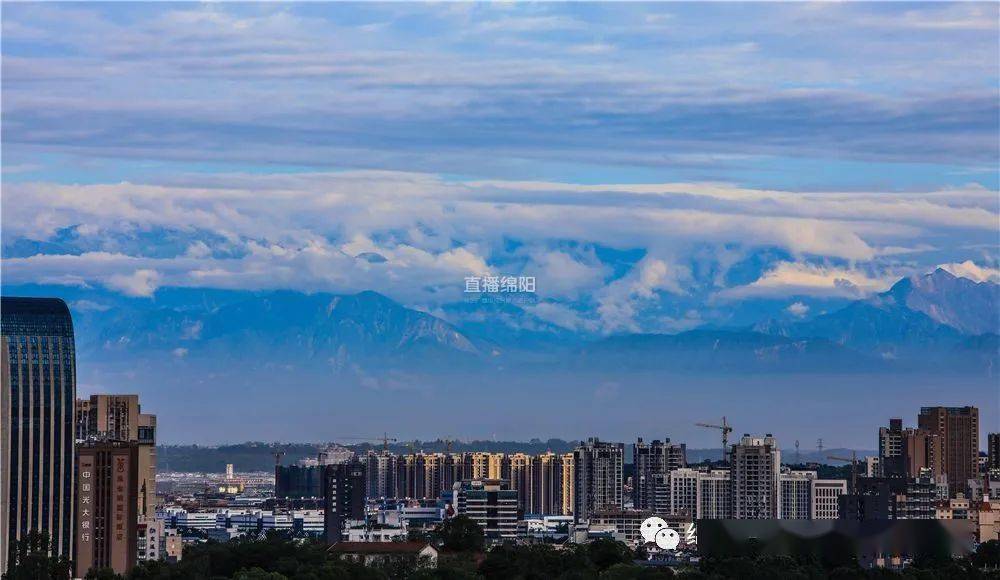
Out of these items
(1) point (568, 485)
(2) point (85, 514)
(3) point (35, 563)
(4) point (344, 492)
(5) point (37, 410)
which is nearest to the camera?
(3) point (35, 563)

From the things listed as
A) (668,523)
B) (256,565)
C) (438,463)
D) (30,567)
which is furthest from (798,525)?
(438,463)

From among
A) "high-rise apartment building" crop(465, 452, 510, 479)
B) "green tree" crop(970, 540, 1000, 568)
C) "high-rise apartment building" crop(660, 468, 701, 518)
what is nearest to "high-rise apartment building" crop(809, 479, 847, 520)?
"high-rise apartment building" crop(660, 468, 701, 518)

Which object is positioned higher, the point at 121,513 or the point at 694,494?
the point at 121,513

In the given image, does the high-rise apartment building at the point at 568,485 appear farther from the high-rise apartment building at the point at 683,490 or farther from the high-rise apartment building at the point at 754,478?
the high-rise apartment building at the point at 754,478

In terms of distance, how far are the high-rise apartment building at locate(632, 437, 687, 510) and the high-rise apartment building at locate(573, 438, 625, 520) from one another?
1.04 metres

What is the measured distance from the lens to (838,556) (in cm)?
4362

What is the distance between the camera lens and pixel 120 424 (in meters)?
74.7

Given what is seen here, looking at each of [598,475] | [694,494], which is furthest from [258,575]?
[598,475]

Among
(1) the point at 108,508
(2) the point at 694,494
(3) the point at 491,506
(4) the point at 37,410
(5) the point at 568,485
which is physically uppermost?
(4) the point at 37,410

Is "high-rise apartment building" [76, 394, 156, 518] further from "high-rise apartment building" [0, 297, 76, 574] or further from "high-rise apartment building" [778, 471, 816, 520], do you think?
"high-rise apartment building" [778, 471, 816, 520]

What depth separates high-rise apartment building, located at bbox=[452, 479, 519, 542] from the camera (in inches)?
A: 3157

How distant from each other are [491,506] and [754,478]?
19238 mm

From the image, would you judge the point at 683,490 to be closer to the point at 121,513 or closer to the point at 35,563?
the point at 121,513

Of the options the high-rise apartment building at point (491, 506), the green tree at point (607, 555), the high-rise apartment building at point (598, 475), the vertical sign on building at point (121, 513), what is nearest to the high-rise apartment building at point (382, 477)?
the high-rise apartment building at point (598, 475)
